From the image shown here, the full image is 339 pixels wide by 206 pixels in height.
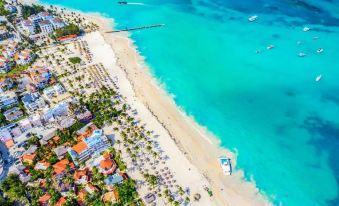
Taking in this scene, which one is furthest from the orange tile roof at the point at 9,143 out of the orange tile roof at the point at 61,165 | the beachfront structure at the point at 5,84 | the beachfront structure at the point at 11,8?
the beachfront structure at the point at 11,8

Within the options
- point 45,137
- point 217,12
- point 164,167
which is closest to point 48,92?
point 45,137

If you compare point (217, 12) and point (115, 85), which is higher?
point (217, 12)

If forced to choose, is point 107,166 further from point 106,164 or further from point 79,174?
point 79,174

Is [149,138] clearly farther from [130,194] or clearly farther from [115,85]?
[115,85]

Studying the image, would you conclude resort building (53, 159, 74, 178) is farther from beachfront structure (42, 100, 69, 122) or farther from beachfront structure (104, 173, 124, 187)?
beachfront structure (42, 100, 69, 122)

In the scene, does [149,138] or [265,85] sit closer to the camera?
[149,138]

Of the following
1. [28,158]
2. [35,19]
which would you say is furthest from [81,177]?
[35,19]

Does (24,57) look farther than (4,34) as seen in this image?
No

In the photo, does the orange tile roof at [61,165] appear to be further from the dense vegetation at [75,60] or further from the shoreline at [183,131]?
the dense vegetation at [75,60]
